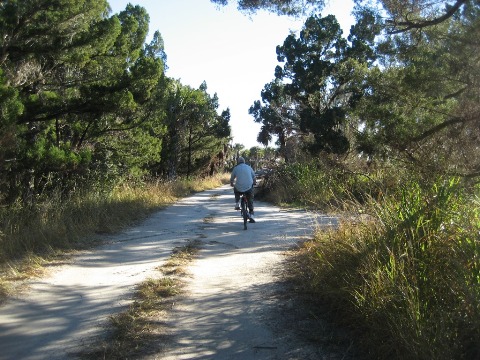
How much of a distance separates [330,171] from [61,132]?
914 cm

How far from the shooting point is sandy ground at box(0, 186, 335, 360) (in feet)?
13.6

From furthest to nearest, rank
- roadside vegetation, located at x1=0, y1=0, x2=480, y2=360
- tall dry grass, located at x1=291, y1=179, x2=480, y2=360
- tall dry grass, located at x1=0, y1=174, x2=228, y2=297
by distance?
tall dry grass, located at x1=0, y1=174, x2=228, y2=297 → roadside vegetation, located at x1=0, y1=0, x2=480, y2=360 → tall dry grass, located at x1=291, y1=179, x2=480, y2=360

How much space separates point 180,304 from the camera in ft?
17.5

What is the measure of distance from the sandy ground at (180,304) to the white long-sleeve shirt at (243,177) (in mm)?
2451

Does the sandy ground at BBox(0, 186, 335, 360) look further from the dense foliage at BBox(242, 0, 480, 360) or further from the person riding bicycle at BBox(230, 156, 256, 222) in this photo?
the person riding bicycle at BBox(230, 156, 256, 222)

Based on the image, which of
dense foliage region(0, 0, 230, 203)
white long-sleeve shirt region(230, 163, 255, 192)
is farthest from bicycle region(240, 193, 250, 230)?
dense foliage region(0, 0, 230, 203)

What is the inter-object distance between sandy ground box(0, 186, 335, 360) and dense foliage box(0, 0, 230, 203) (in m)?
3.51

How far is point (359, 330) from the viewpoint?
4.26 meters

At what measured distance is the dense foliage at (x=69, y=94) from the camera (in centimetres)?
1001

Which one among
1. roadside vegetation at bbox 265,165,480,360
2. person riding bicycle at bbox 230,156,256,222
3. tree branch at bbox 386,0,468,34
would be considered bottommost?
roadside vegetation at bbox 265,165,480,360

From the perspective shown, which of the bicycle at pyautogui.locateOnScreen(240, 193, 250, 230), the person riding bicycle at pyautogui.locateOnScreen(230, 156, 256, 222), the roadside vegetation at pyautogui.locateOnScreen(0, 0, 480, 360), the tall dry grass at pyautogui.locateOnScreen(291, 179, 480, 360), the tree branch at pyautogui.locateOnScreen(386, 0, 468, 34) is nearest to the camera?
the tall dry grass at pyautogui.locateOnScreen(291, 179, 480, 360)

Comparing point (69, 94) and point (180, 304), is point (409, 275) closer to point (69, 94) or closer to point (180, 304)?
point (180, 304)

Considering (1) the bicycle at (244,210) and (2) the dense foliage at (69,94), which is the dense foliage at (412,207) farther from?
(2) the dense foliage at (69,94)

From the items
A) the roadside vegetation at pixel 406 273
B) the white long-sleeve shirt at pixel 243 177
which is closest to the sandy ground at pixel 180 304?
A: the roadside vegetation at pixel 406 273
